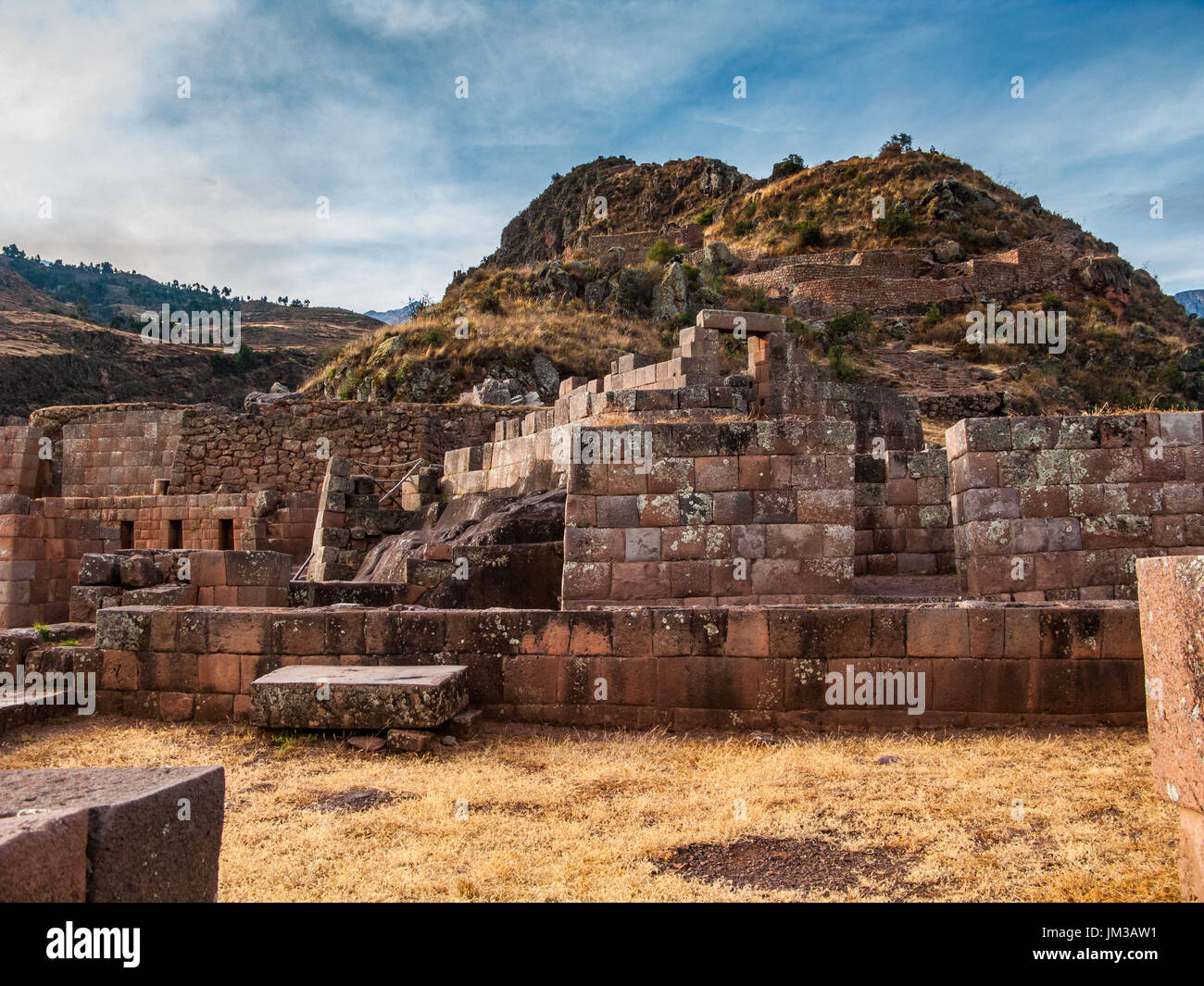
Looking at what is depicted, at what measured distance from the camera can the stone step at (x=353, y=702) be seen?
6.21 metres

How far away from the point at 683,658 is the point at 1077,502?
17.3 feet

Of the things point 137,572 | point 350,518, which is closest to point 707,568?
point 137,572

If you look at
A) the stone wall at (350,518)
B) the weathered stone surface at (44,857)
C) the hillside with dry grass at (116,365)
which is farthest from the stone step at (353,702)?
the hillside with dry grass at (116,365)

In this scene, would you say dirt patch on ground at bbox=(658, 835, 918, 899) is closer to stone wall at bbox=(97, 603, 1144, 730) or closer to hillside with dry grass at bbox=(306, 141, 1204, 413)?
stone wall at bbox=(97, 603, 1144, 730)

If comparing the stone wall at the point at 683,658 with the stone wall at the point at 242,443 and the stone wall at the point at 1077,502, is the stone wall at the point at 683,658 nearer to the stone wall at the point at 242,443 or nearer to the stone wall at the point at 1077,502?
the stone wall at the point at 1077,502

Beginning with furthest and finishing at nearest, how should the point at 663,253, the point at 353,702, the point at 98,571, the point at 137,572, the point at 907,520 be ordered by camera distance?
the point at 663,253 < the point at 137,572 < the point at 98,571 < the point at 907,520 < the point at 353,702

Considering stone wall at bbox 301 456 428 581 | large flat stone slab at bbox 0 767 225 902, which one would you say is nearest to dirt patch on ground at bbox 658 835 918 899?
large flat stone slab at bbox 0 767 225 902

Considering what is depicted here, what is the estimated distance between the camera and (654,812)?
477cm

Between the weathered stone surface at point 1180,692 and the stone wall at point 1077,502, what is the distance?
6444mm

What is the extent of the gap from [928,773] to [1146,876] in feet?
5.69

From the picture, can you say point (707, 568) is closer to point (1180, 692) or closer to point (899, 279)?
point (1180, 692)

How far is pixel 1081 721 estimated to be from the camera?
6453 millimetres
